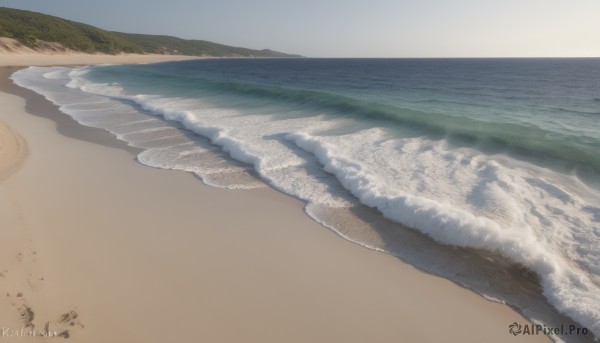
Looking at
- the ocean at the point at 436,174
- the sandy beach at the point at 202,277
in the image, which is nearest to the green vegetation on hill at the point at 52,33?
the ocean at the point at 436,174

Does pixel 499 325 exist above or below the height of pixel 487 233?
below

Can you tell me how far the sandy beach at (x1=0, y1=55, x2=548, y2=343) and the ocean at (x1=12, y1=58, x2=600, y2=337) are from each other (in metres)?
0.63

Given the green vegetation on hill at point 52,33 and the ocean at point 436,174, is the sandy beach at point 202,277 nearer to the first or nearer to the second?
the ocean at point 436,174

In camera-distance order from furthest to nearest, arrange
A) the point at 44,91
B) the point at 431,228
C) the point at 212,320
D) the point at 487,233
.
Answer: the point at 44,91, the point at 431,228, the point at 487,233, the point at 212,320

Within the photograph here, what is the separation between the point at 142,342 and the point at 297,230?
3136 mm

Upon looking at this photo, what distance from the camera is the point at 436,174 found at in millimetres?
8500

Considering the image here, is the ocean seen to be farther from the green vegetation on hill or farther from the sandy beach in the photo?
the green vegetation on hill

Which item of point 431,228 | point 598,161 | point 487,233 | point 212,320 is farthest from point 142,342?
point 598,161

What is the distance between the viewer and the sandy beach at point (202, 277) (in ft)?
12.7

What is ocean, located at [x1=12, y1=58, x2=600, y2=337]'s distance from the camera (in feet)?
16.5

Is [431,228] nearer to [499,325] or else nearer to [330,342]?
[499,325]

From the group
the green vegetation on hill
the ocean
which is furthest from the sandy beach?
the green vegetation on hill

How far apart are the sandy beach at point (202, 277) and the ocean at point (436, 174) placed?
0.63m

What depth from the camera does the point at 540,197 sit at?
23.6 ft
